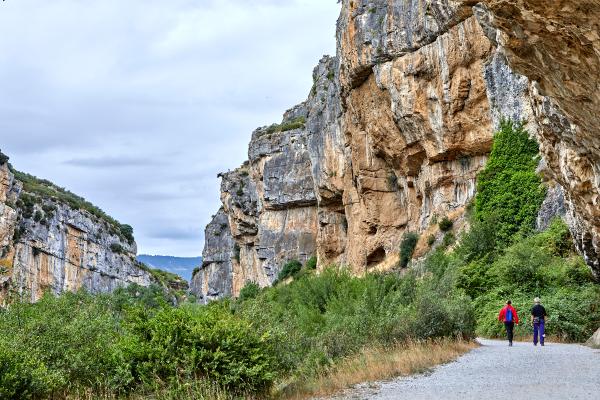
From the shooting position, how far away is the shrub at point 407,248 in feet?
120

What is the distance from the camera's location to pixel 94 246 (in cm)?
9006

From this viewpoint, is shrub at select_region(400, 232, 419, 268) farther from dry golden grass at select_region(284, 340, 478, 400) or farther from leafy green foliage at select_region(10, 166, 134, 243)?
leafy green foliage at select_region(10, 166, 134, 243)

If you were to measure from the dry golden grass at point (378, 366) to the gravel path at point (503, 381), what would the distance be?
0.32 m

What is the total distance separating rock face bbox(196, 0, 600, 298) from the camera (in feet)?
28.5

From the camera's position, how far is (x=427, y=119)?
32531mm

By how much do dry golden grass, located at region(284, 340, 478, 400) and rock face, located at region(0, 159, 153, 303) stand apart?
53520mm

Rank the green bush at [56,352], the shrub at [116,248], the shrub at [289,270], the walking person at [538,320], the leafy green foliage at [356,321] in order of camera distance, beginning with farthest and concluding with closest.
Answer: the shrub at [116,248] → the shrub at [289,270] → the walking person at [538,320] → the leafy green foliage at [356,321] → the green bush at [56,352]

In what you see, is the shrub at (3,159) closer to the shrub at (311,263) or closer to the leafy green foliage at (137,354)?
the shrub at (311,263)

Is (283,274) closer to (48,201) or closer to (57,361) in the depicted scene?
(48,201)

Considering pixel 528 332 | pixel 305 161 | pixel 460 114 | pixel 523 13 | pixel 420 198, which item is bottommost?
pixel 528 332

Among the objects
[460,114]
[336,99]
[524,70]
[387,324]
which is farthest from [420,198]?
[524,70]

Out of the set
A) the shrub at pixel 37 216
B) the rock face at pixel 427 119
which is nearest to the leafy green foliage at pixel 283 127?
the rock face at pixel 427 119

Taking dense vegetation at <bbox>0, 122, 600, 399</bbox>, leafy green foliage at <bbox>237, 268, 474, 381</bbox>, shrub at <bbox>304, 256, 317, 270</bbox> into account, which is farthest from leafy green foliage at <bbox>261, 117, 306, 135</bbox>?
leafy green foliage at <bbox>237, 268, 474, 381</bbox>

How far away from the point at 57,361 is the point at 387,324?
7067 millimetres
